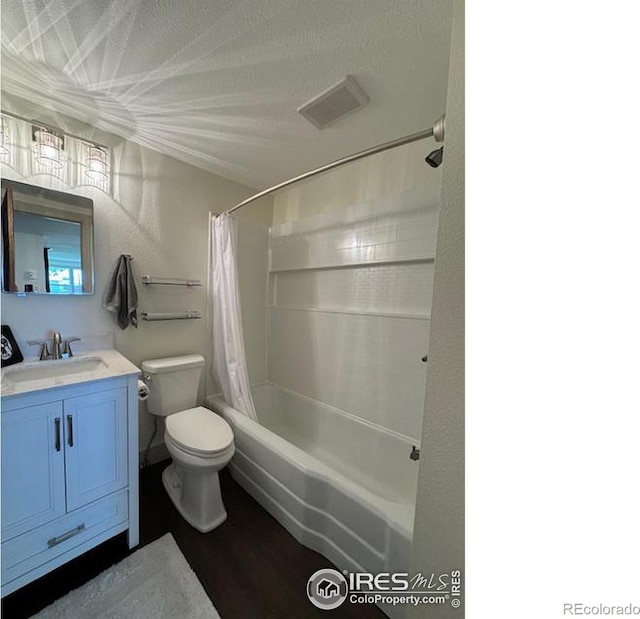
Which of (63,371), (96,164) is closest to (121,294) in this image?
(63,371)

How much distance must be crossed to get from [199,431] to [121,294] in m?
1.00

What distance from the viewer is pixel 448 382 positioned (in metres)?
0.45

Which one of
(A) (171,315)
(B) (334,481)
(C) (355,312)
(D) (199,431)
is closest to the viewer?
(B) (334,481)

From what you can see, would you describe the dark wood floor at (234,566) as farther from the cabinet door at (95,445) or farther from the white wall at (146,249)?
the white wall at (146,249)

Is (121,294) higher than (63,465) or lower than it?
higher

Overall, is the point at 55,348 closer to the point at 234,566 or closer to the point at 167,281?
the point at 167,281

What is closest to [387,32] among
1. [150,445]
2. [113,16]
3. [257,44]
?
[257,44]

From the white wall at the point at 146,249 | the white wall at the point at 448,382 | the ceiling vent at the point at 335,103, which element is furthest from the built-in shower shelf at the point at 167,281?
the white wall at the point at 448,382

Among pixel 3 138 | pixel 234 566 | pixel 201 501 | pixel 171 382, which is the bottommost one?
pixel 234 566

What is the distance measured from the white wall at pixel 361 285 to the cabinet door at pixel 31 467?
1561mm

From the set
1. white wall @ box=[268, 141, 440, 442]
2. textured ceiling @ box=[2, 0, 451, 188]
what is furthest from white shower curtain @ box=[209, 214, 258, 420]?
textured ceiling @ box=[2, 0, 451, 188]
